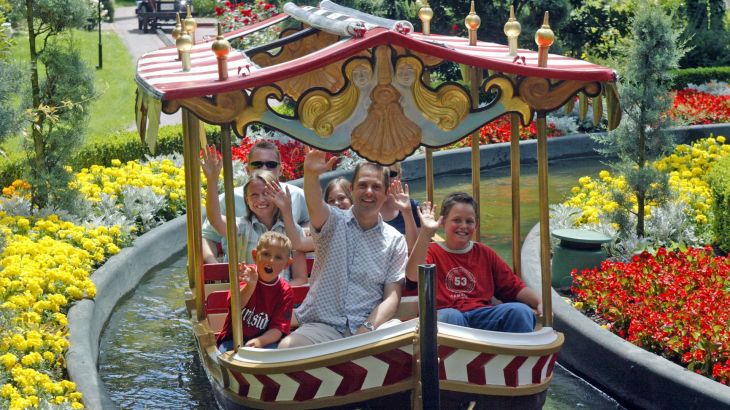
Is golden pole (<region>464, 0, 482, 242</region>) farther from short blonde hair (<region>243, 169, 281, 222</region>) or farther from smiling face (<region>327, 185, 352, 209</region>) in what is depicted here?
short blonde hair (<region>243, 169, 281, 222</region>)

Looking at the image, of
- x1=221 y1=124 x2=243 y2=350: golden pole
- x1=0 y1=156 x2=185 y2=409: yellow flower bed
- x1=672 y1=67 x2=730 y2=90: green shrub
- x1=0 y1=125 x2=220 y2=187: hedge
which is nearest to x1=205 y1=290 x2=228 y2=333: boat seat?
x1=0 y1=156 x2=185 y2=409: yellow flower bed

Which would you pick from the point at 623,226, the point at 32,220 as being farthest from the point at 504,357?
the point at 32,220

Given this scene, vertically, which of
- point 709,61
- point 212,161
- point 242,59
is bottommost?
point 709,61

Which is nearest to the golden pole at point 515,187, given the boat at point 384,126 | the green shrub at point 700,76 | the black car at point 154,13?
the boat at point 384,126

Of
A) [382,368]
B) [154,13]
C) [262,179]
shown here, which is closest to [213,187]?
[262,179]

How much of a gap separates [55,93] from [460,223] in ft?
18.9

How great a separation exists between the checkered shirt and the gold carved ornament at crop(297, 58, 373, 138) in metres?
0.71

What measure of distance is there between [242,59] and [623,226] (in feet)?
14.2

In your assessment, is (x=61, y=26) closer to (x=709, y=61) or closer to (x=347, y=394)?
(x=347, y=394)

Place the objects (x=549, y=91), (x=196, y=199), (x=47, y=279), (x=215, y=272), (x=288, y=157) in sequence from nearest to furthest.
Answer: (x=549, y=91) < (x=196, y=199) < (x=215, y=272) < (x=47, y=279) < (x=288, y=157)

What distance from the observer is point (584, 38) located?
66.9 ft

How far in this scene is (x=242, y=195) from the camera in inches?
309

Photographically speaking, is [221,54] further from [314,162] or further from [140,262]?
[140,262]

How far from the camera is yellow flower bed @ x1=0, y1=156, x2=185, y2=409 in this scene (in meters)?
5.90
